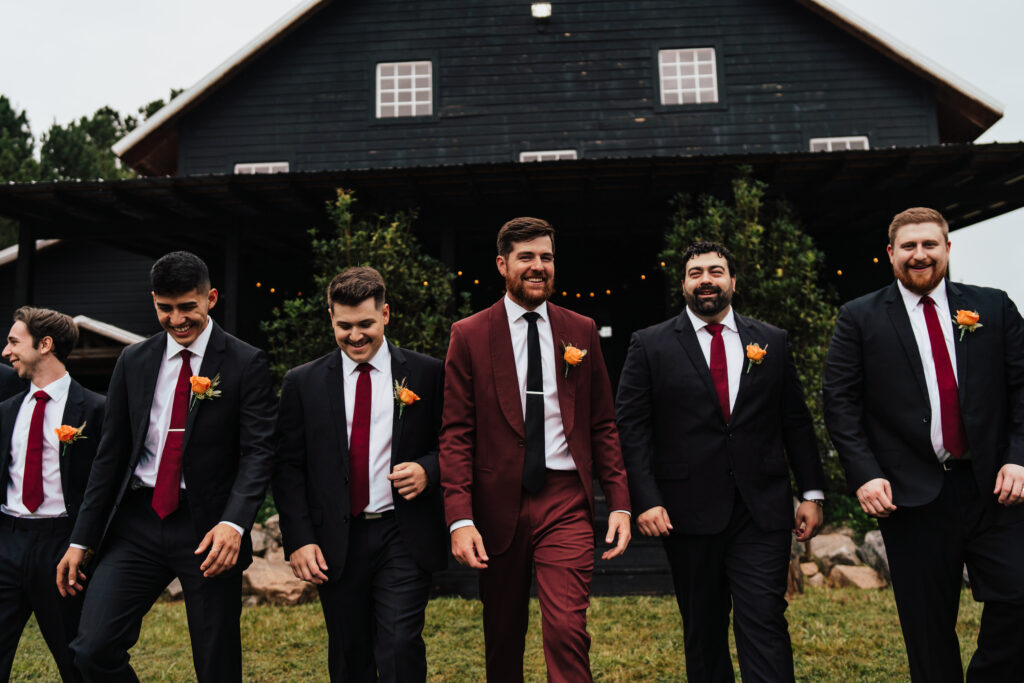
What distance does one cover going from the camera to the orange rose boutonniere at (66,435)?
4.12 meters

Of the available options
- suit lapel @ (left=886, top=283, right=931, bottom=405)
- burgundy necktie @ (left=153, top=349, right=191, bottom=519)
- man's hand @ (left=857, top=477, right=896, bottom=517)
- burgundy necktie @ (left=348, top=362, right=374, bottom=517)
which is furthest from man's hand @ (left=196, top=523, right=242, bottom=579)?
suit lapel @ (left=886, top=283, right=931, bottom=405)

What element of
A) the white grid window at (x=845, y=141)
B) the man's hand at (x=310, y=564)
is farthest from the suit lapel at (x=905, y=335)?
the white grid window at (x=845, y=141)

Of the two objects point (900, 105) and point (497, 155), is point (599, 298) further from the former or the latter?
point (900, 105)

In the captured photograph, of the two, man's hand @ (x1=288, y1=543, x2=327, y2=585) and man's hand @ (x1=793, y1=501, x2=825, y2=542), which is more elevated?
man's hand @ (x1=793, y1=501, x2=825, y2=542)

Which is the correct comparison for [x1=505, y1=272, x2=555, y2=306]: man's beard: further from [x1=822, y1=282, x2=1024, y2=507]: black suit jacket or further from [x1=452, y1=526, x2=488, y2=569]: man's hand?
[x1=822, y1=282, x2=1024, y2=507]: black suit jacket

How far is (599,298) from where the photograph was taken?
16.0 metres

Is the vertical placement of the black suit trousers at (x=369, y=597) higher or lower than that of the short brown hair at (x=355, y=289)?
lower

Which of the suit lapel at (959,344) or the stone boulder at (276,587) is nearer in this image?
the suit lapel at (959,344)

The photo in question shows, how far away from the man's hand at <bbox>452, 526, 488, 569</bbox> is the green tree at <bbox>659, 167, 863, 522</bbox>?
21.8ft

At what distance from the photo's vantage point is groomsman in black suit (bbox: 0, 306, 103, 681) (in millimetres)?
3977

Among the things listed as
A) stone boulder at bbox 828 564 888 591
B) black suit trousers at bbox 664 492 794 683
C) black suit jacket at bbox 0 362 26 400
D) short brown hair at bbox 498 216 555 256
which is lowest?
stone boulder at bbox 828 564 888 591

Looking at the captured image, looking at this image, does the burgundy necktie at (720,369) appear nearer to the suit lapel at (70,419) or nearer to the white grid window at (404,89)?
the suit lapel at (70,419)

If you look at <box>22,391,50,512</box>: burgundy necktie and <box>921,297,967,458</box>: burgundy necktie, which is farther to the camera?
<box>22,391,50,512</box>: burgundy necktie

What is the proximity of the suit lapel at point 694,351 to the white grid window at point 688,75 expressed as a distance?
11.9 meters
